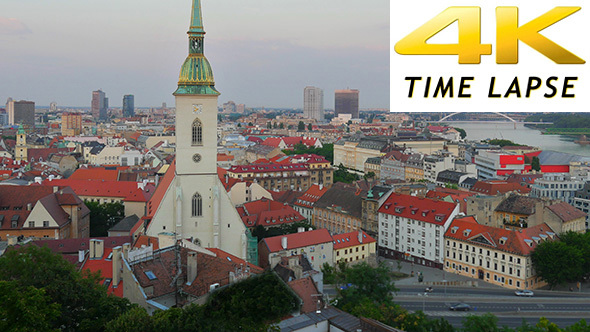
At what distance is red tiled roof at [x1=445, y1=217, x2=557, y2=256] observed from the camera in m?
25.4

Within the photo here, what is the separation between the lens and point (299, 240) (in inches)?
996

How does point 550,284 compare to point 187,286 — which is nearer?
point 187,286

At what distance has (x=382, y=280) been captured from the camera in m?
17.6

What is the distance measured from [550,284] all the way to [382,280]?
10.9m

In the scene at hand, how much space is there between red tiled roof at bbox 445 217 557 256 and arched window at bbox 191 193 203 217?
1213 centimetres

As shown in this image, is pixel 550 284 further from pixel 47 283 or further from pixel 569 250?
pixel 47 283

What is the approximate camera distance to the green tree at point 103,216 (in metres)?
30.3

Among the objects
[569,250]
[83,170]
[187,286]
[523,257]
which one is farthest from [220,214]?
[83,170]

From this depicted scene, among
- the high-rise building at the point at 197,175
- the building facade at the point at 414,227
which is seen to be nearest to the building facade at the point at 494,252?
the building facade at the point at 414,227

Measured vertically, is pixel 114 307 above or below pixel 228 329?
below

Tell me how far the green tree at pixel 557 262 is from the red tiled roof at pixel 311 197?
558 inches

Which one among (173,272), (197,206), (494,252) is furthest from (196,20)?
(494,252)

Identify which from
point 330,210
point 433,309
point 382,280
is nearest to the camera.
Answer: point 382,280

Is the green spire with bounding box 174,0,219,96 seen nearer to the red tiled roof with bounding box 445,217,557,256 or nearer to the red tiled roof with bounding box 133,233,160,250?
the red tiled roof with bounding box 133,233,160,250
